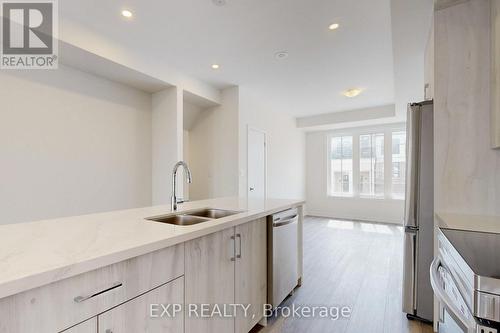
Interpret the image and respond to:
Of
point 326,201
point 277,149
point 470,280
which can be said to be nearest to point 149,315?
point 470,280

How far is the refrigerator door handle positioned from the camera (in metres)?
1.99

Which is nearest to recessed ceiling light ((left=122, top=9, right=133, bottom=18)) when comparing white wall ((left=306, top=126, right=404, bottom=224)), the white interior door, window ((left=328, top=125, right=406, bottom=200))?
the white interior door

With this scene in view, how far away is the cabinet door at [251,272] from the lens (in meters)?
1.59

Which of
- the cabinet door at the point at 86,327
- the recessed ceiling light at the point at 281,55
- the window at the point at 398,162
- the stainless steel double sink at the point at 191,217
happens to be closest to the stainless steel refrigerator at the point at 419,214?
the stainless steel double sink at the point at 191,217

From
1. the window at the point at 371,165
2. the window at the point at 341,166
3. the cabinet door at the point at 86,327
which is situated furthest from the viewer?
the window at the point at 341,166

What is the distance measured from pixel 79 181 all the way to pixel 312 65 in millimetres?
3568

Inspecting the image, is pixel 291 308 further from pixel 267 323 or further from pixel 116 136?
pixel 116 136

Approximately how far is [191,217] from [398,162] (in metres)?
5.88

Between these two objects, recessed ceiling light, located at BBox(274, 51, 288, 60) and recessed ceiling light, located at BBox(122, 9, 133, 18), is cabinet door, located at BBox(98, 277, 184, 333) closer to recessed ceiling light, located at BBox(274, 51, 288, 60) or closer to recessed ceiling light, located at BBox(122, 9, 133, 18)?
recessed ceiling light, located at BBox(122, 9, 133, 18)

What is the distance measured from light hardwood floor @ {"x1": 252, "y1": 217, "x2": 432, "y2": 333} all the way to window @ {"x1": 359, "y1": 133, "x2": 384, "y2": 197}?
1612 millimetres

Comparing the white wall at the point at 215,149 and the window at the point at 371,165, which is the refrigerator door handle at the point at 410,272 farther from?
the window at the point at 371,165

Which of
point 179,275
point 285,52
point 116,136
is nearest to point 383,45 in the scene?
point 285,52

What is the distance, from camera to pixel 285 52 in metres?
3.09

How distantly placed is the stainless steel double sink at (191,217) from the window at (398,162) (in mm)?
5556
